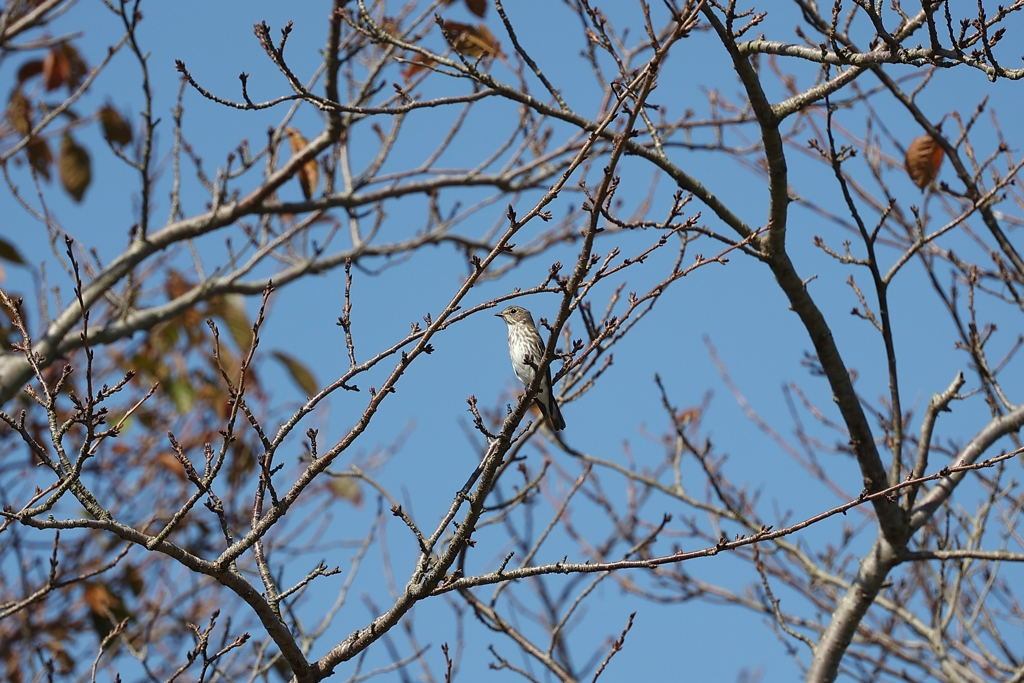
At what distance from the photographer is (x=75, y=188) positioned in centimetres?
601

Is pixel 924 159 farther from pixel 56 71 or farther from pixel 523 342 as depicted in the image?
pixel 56 71

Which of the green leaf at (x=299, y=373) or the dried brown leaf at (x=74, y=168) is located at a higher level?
the dried brown leaf at (x=74, y=168)

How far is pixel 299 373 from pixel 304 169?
56.0 inches

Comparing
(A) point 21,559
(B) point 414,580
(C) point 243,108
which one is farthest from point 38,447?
(A) point 21,559

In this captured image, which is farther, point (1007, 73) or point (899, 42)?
point (899, 42)

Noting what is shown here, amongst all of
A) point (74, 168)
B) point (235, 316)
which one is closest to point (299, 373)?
point (235, 316)

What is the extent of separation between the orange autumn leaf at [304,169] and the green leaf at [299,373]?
1184 mm

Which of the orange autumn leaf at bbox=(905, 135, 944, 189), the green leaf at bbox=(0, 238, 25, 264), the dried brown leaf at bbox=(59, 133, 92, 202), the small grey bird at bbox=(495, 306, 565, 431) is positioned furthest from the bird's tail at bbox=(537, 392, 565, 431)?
the dried brown leaf at bbox=(59, 133, 92, 202)

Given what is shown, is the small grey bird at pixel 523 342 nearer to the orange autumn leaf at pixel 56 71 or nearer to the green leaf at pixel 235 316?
the green leaf at pixel 235 316

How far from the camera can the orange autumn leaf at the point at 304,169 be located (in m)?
6.44

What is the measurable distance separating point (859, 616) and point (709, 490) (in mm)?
1932

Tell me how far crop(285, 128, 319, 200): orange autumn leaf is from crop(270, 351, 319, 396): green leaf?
1184mm

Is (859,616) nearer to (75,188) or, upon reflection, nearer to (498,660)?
(498,660)

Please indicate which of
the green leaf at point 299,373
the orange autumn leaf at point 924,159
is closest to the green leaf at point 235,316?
the green leaf at point 299,373
